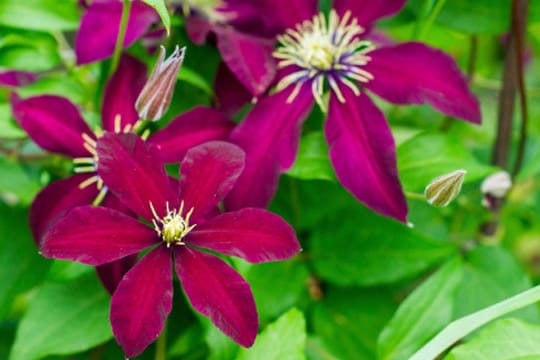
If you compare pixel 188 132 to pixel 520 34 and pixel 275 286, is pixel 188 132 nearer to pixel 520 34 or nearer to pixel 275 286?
A: pixel 275 286

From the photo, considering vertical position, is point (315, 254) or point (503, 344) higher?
point (503, 344)

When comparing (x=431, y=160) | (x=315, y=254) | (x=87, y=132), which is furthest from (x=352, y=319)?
(x=87, y=132)

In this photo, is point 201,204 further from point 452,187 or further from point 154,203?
point 452,187

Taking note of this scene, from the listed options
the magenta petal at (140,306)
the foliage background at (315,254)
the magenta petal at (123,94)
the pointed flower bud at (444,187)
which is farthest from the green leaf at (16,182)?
the pointed flower bud at (444,187)

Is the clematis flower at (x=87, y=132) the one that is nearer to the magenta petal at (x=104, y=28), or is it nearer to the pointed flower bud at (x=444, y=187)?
the magenta petal at (x=104, y=28)

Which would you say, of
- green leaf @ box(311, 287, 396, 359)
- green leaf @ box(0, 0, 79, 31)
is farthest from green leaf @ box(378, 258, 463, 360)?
green leaf @ box(0, 0, 79, 31)

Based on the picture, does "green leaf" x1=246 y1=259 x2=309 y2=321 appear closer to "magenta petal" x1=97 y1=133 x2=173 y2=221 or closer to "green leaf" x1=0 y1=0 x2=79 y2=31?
"magenta petal" x1=97 y1=133 x2=173 y2=221
